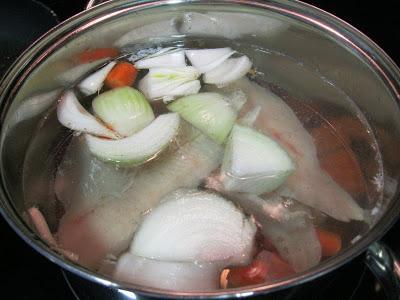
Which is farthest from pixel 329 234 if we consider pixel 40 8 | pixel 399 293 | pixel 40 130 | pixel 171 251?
pixel 40 8

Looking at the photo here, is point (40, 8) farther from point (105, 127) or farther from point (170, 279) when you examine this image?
point (170, 279)

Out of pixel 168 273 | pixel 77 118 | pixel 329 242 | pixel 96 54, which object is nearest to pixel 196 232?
pixel 168 273

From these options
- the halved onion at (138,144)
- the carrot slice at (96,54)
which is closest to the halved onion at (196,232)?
the halved onion at (138,144)

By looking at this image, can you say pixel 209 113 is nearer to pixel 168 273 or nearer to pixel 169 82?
pixel 169 82

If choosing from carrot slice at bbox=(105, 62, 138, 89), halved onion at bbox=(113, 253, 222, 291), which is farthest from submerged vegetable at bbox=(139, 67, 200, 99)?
halved onion at bbox=(113, 253, 222, 291)

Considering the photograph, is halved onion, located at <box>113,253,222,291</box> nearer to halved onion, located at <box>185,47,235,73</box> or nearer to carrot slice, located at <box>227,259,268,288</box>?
carrot slice, located at <box>227,259,268,288</box>

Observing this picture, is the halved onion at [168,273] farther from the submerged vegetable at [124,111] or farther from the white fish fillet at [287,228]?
the submerged vegetable at [124,111]
